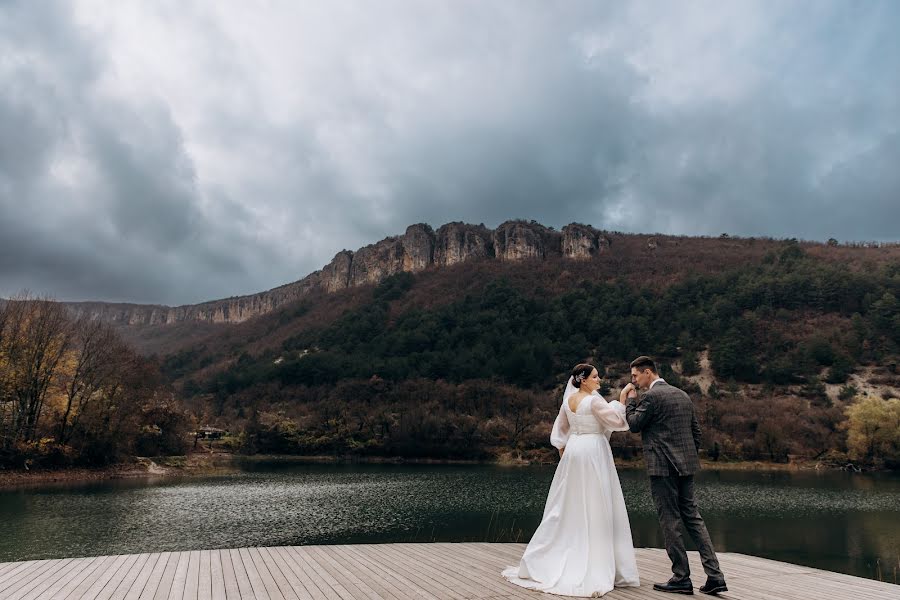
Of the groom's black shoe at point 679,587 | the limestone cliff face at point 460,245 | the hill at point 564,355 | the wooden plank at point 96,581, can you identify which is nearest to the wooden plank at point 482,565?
the groom's black shoe at point 679,587

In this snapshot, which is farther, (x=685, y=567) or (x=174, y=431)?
(x=174, y=431)

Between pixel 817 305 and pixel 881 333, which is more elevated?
pixel 817 305

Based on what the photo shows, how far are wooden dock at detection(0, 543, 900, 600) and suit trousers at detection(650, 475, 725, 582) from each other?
33cm

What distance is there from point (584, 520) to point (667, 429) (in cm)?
131

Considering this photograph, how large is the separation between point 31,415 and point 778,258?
358ft

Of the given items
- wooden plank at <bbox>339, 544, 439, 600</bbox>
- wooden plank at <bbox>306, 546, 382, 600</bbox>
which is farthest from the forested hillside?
wooden plank at <bbox>306, 546, 382, 600</bbox>

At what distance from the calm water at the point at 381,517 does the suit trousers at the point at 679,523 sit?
10.2m

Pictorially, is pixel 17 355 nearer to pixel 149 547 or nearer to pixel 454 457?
pixel 149 547

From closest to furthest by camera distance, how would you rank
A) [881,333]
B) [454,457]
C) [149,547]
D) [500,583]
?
[500,583]
[149,547]
[454,457]
[881,333]

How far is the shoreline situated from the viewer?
32.4 metres

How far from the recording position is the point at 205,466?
147 feet

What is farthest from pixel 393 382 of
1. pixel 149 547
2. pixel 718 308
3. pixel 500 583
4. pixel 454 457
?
pixel 500 583

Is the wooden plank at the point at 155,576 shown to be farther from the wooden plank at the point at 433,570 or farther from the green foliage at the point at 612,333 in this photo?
the green foliage at the point at 612,333

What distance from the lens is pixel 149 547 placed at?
14.4 meters
